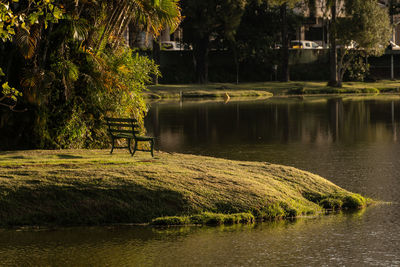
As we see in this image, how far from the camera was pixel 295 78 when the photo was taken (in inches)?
3403

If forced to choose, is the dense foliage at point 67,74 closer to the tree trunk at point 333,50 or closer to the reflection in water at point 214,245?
the reflection in water at point 214,245

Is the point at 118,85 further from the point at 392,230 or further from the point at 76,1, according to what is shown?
the point at 392,230

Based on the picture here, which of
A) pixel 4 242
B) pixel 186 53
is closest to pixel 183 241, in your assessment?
pixel 4 242

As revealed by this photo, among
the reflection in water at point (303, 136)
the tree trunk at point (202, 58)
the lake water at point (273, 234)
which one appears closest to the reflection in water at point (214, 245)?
the lake water at point (273, 234)

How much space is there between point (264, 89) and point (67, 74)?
53.5 metres

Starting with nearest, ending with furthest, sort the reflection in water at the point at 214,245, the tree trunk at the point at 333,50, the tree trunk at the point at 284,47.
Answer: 1. the reflection in water at the point at 214,245
2. the tree trunk at the point at 333,50
3. the tree trunk at the point at 284,47

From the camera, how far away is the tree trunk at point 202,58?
78.6 meters

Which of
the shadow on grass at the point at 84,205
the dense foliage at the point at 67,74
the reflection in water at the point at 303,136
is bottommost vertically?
the reflection in water at the point at 303,136

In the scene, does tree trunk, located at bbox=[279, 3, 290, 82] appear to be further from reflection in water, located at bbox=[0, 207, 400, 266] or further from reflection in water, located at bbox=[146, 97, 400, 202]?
reflection in water, located at bbox=[0, 207, 400, 266]

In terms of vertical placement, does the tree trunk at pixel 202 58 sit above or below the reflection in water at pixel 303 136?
above

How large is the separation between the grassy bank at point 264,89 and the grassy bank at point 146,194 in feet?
157

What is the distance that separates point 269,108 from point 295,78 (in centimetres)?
3479

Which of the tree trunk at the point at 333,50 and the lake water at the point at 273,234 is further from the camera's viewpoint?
the tree trunk at the point at 333,50

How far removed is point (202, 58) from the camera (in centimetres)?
7862
